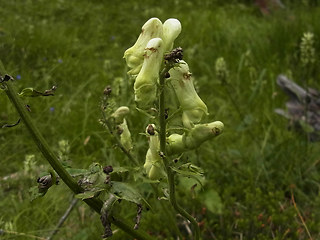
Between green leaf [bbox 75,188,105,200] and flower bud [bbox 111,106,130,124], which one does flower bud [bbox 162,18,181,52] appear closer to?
green leaf [bbox 75,188,105,200]

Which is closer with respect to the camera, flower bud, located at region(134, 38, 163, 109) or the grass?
flower bud, located at region(134, 38, 163, 109)

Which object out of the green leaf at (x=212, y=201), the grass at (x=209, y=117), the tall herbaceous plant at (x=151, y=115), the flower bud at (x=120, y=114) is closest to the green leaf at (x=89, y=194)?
the tall herbaceous plant at (x=151, y=115)

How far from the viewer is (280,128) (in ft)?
9.43

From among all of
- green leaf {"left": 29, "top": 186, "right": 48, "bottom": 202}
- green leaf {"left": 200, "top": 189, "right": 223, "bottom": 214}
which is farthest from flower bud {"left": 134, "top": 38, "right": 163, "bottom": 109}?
green leaf {"left": 200, "top": 189, "right": 223, "bottom": 214}

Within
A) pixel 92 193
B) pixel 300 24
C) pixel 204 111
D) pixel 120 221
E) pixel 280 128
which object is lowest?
pixel 280 128

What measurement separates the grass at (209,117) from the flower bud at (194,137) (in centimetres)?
21

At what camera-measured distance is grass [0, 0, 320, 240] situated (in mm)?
2053

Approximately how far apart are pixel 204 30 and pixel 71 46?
1.31 metres

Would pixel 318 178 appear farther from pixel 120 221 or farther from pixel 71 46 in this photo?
pixel 71 46

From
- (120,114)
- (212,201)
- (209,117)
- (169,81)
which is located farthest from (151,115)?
(209,117)

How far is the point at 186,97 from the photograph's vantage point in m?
1.03

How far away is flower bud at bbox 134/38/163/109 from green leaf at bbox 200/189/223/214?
1159mm

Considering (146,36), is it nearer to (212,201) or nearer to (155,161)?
(155,161)

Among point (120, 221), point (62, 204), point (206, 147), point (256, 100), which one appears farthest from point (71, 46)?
point (120, 221)
